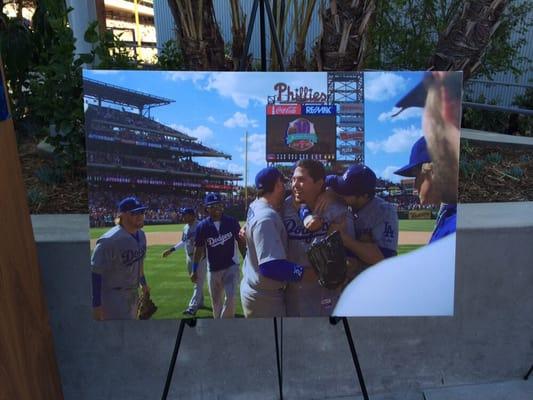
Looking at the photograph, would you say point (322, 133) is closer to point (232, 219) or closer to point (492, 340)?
point (232, 219)

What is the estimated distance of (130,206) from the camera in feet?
7.63

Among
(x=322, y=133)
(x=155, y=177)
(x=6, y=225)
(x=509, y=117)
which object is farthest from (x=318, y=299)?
(x=509, y=117)

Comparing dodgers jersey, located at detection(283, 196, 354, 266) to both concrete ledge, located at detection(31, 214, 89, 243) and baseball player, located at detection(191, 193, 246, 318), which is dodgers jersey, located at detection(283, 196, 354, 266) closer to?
baseball player, located at detection(191, 193, 246, 318)

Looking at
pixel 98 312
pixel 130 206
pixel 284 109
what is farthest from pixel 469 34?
pixel 98 312

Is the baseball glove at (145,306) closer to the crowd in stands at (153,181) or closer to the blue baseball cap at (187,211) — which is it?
the blue baseball cap at (187,211)

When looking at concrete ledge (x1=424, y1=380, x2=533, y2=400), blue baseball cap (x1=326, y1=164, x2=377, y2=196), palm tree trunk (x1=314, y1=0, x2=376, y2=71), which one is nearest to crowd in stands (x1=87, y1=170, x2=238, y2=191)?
blue baseball cap (x1=326, y1=164, x2=377, y2=196)

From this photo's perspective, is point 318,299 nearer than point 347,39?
Yes

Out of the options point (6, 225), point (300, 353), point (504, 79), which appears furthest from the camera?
point (504, 79)

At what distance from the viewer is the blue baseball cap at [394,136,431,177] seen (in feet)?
7.71

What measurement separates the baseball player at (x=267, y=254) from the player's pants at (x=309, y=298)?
34mm

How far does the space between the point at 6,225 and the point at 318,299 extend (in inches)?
60.7

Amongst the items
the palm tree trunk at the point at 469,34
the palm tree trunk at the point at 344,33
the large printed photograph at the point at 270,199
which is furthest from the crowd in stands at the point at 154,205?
the palm tree trunk at the point at 469,34

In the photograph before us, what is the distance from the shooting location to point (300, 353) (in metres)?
3.27

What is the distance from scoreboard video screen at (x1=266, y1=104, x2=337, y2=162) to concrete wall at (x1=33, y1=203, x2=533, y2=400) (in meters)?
1.37
